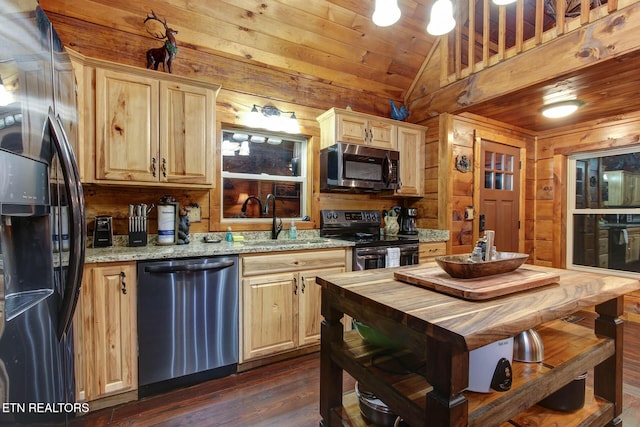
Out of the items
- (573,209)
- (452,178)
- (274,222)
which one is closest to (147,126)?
(274,222)

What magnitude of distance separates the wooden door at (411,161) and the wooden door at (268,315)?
5.84ft

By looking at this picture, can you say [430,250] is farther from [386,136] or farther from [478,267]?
[478,267]

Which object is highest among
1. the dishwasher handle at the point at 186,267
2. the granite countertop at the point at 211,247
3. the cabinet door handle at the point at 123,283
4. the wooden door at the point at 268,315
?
the granite countertop at the point at 211,247

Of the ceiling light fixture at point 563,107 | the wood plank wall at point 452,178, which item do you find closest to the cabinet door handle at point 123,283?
the wood plank wall at point 452,178

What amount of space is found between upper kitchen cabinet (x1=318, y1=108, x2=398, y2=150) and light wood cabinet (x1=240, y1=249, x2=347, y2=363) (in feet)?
3.91

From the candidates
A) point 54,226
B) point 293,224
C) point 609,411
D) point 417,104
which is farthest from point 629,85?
point 54,226

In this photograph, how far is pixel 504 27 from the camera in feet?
9.14

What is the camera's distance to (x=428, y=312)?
90 centimetres

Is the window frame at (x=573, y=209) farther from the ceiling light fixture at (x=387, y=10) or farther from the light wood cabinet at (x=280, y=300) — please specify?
the ceiling light fixture at (x=387, y=10)

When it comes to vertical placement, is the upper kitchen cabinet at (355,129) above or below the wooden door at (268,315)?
above

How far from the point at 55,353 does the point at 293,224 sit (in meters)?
2.26

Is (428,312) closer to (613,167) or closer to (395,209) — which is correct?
(395,209)

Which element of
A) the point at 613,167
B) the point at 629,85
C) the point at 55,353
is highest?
the point at 629,85

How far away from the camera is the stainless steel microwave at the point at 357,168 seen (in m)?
3.03
